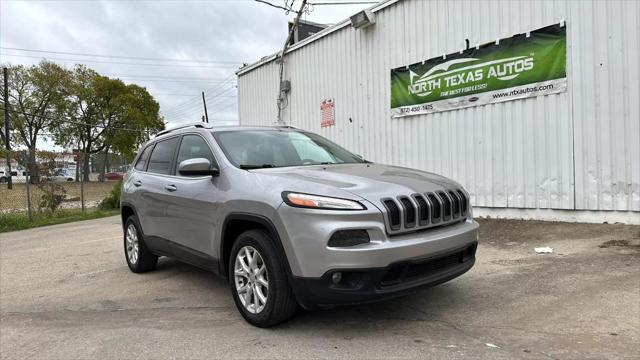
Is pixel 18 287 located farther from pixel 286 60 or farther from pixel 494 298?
pixel 286 60

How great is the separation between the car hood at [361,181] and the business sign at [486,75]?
459 cm

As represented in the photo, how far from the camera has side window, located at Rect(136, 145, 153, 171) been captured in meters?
6.11

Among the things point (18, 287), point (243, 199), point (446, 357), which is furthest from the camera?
point (18, 287)

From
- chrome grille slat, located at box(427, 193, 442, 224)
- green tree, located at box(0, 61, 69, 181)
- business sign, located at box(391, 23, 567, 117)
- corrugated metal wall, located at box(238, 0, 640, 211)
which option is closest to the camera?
chrome grille slat, located at box(427, 193, 442, 224)

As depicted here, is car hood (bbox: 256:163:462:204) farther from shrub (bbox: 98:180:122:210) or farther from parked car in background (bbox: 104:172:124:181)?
parked car in background (bbox: 104:172:124:181)

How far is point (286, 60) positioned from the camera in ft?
45.6

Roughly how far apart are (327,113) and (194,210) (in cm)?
828

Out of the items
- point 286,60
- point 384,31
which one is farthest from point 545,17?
point 286,60

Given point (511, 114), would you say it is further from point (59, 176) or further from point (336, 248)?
point (59, 176)

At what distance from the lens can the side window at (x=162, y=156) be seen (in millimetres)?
5465

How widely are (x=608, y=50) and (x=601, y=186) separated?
6.47 feet

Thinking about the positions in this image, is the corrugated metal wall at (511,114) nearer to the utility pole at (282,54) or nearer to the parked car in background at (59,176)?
the utility pole at (282,54)

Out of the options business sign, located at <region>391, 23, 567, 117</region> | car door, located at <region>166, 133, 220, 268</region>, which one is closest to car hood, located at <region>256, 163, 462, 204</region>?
car door, located at <region>166, 133, 220, 268</region>

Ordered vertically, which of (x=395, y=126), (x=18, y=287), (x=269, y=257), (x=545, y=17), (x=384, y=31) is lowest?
(x=18, y=287)
